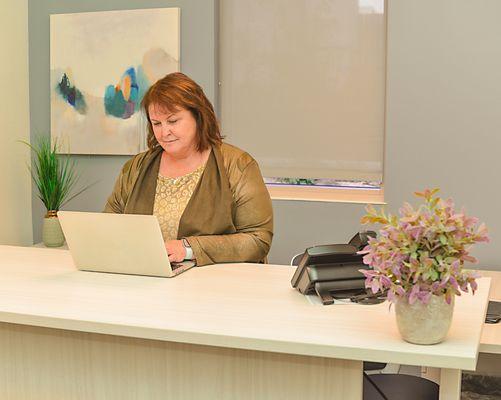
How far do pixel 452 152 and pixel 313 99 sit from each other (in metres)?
0.84

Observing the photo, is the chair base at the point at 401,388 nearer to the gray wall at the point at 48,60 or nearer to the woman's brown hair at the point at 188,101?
the woman's brown hair at the point at 188,101

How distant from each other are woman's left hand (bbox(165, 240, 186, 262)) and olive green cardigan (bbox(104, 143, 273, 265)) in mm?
81

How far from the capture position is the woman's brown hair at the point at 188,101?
282 centimetres

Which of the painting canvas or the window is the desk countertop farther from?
the painting canvas

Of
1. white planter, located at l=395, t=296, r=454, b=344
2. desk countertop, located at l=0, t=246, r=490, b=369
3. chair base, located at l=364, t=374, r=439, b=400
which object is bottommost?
chair base, located at l=364, t=374, r=439, b=400

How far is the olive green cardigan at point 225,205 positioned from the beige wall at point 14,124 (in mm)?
2156

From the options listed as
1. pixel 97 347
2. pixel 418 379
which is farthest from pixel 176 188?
pixel 418 379

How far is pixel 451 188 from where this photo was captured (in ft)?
13.3

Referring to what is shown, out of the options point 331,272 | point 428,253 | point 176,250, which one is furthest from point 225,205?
point 428,253

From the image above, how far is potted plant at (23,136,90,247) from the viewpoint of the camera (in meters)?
4.71

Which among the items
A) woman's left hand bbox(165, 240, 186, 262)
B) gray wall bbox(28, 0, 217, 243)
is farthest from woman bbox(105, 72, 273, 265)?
gray wall bbox(28, 0, 217, 243)

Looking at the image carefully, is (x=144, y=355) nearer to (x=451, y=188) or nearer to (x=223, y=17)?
(x=451, y=188)

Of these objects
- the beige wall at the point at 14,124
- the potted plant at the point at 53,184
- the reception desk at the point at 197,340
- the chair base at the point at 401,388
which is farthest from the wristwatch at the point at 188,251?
the beige wall at the point at 14,124

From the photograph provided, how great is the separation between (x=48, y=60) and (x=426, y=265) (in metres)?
3.82
